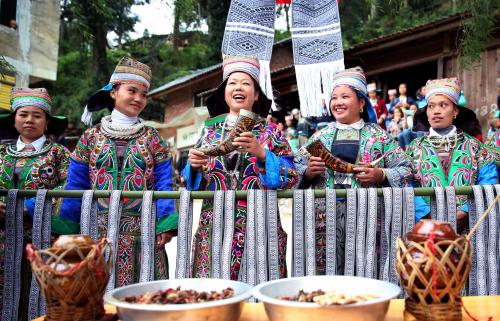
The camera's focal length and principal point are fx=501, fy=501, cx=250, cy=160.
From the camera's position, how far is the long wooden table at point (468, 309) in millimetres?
1427

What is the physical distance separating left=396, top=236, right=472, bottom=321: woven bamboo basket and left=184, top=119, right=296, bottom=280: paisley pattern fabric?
1.18m

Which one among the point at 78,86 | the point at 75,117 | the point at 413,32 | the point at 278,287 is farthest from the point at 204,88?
the point at 278,287

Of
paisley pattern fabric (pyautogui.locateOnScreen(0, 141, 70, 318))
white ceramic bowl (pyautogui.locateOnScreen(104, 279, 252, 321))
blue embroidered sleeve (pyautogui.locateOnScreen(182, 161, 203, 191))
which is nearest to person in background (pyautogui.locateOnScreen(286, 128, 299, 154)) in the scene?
paisley pattern fabric (pyautogui.locateOnScreen(0, 141, 70, 318))

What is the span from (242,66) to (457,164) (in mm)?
1522

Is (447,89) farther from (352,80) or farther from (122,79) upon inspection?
(122,79)

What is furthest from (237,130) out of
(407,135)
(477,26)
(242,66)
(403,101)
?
(403,101)

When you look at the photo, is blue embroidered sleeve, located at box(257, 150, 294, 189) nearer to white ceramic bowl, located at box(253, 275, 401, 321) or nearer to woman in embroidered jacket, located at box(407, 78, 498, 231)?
white ceramic bowl, located at box(253, 275, 401, 321)

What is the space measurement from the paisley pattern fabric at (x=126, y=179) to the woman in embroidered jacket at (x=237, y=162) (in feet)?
0.87

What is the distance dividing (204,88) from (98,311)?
16.0 metres

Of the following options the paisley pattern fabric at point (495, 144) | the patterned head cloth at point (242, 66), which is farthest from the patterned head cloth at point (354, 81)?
the paisley pattern fabric at point (495, 144)

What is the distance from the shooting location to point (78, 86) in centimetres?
2077

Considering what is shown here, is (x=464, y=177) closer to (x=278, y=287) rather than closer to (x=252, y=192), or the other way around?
(x=252, y=192)

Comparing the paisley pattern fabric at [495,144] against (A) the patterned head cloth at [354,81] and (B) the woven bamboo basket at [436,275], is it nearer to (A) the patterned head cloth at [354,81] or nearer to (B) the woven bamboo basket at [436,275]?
(A) the patterned head cloth at [354,81]

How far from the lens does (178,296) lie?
1330mm
